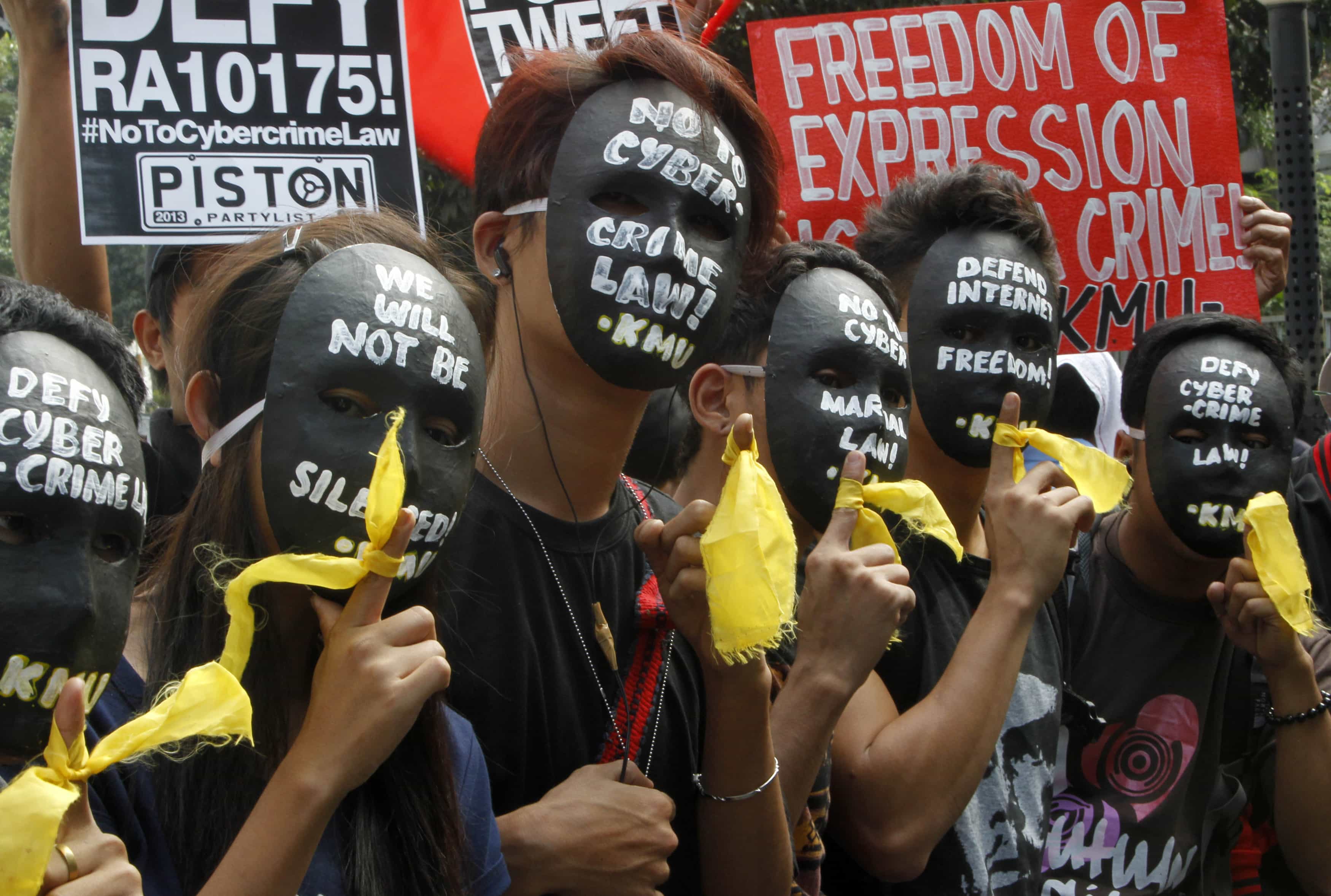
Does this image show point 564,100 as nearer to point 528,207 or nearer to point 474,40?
point 528,207

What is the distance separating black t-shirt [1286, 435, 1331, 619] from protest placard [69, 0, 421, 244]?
3.05m

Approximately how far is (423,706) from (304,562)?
→ 33 cm

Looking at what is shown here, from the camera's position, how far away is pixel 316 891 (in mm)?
1774

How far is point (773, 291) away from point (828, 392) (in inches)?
11.4

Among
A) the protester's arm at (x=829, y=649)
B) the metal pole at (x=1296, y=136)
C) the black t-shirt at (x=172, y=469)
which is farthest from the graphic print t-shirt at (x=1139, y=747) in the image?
the black t-shirt at (x=172, y=469)

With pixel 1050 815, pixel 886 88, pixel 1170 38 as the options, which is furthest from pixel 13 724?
pixel 1170 38

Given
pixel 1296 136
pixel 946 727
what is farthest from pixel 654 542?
pixel 1296 136

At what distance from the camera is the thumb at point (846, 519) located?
2.50 metres

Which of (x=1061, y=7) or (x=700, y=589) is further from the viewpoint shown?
(x=1061, y=7)

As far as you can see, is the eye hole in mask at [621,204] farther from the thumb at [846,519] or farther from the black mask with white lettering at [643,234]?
the thumb at [846,519]

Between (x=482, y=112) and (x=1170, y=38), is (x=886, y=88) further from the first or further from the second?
(x=482, y=112)

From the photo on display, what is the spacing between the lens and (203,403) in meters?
1.97

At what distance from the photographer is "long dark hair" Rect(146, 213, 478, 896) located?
1.80 m

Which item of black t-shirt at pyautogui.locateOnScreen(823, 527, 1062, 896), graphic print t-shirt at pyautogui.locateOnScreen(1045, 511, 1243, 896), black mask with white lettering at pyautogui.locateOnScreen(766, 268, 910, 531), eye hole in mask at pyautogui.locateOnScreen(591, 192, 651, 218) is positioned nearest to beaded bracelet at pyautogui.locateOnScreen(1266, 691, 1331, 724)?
graphic print t-shirt at pyautogui.locateOnScreen(1045, 511, 1243, 896)
